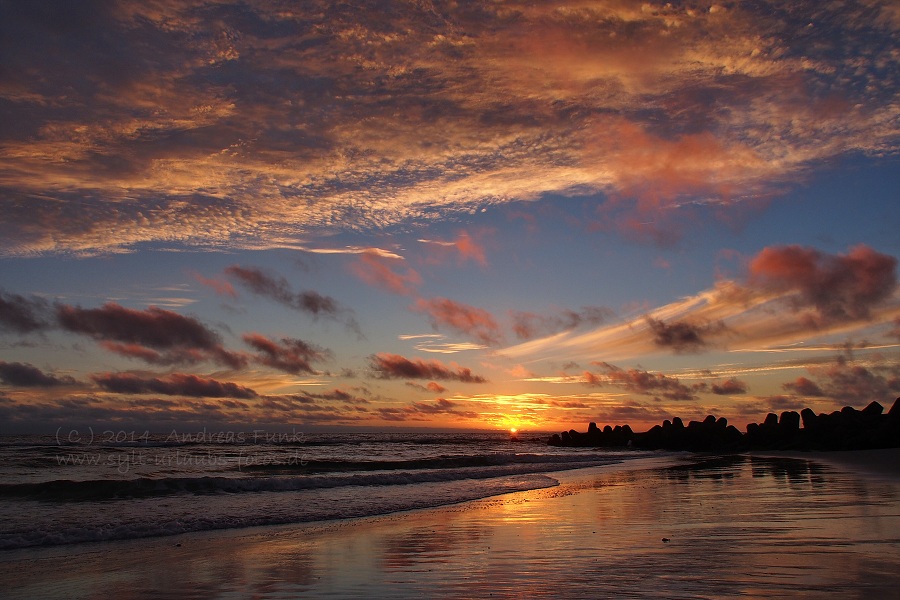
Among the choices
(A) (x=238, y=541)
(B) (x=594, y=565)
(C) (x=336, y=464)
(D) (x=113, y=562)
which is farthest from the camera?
(C) (x=336, y=464)

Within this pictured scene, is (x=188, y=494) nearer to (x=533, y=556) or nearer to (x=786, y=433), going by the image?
(x=533, y=556)

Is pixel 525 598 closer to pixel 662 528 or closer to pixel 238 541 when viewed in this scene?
pixel 662 528

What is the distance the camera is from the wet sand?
684 centimetres

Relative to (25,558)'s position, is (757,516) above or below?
above

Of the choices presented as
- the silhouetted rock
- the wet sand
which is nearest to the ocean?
the wet sand

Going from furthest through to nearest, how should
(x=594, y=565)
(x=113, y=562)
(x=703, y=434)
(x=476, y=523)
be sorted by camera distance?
(x=703, y=434), (x=476, y=523), (x=113, y=562), (x=594, y=565)

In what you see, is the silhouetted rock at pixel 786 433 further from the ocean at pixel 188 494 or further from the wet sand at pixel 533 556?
the wet sand at pixel 533 556

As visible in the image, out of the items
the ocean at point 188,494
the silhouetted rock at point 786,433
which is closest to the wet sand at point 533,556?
the ocean at point 188,494

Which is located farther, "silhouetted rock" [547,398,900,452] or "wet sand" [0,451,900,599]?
"silhouetted rock" [547,398,900,452]

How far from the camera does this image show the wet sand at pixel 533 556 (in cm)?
684

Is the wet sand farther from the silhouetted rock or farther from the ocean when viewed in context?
the silhouetted rock

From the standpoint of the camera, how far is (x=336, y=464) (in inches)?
1364

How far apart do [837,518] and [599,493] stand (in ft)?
30.3

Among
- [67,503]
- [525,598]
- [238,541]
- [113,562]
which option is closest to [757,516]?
[525,598]
